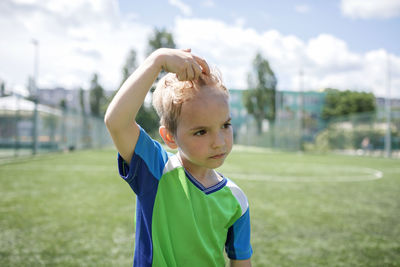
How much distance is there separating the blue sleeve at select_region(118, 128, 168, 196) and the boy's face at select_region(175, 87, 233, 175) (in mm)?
138

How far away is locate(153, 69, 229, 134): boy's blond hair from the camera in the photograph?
141 centimetres

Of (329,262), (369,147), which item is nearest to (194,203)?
(329,262)

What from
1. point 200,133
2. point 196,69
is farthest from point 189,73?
point 200,133

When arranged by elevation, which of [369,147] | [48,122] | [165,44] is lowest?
[369,147]

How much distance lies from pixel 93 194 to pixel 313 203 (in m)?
4.75

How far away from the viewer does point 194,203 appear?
1457 millimetres

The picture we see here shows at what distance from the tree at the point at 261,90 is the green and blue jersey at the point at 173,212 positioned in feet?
175

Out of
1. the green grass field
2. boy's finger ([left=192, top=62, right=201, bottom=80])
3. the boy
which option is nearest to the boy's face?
the boy

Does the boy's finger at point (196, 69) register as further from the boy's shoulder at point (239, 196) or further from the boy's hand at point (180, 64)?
the boy's shoulder at point (239, 196)

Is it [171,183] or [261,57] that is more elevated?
[261,57]

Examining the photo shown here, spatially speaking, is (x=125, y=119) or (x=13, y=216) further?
(x=13, y=216)

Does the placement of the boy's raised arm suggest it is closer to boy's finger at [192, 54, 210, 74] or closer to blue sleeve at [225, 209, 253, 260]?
boy's finger at [192, 54, 210, 74]

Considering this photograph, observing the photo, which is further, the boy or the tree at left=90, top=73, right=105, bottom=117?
the tree at left=90, top=73, right=105, bottom=117

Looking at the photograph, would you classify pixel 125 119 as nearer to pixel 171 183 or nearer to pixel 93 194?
pixel 171 183
